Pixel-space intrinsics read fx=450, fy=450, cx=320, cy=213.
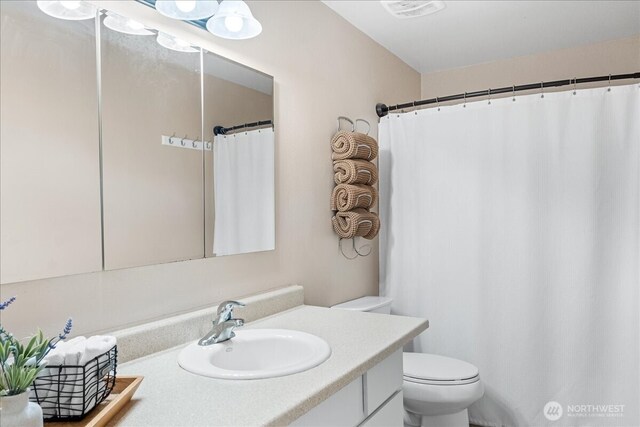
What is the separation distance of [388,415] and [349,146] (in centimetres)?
132

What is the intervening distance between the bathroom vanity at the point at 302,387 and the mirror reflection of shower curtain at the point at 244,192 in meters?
0.27

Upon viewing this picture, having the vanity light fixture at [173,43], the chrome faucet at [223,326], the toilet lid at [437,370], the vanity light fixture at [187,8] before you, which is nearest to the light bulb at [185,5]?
the vanity light fixture at [187,8]

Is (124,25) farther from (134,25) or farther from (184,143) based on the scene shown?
(184,143)

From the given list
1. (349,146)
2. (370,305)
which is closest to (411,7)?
(349,146)

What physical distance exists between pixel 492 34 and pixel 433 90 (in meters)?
0.79

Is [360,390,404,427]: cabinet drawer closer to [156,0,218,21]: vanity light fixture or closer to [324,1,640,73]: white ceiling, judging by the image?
[156,0,218,21]: vanity light fixture

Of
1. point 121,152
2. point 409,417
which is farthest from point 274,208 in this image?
point 409,417

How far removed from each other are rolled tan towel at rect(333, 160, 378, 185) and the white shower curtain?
0.37 m

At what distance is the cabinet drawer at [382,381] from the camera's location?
1339 mm

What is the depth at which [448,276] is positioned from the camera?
2.58 metres

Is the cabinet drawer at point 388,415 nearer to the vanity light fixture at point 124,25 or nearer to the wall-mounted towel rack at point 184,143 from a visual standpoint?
the wall-mounted towel rack at point 184,143

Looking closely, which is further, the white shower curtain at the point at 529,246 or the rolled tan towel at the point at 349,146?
the rolled tan towel at the point at 349,146

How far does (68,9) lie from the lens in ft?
4.02

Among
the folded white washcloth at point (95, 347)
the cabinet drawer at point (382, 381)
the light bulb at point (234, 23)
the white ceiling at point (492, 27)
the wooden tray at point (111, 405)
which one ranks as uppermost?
the white ceiling at point (492, 27)
